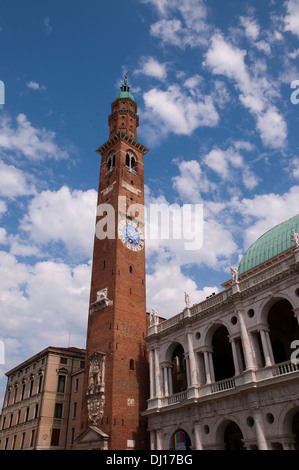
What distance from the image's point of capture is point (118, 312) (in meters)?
41.0

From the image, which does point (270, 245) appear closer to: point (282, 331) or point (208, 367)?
point (282, 331)

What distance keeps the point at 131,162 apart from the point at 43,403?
3422 centimetres

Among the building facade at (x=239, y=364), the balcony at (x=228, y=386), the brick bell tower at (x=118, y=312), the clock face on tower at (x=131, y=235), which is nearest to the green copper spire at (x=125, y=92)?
the brick bell tower at (x=118, y=312)

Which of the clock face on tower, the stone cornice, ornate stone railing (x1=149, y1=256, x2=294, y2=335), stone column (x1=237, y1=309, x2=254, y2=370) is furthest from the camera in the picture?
the stone cornice

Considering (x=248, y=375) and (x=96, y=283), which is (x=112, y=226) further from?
(x=248, y=375)

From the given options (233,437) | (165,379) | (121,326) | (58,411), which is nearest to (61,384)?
(58,411)

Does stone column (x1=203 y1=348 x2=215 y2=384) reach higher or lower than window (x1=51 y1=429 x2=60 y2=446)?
higher

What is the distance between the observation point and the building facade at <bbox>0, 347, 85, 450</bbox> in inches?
1832

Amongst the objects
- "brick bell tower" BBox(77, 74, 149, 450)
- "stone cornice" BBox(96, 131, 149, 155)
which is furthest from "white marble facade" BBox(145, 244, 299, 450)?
"stone cornice" BBox(96, 131, 149, 155)

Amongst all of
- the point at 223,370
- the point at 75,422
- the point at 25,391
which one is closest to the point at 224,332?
the point at 223,370

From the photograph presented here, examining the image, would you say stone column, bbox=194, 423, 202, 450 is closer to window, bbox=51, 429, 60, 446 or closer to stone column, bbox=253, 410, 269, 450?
stone column, bbox=253, 410, 269, 450

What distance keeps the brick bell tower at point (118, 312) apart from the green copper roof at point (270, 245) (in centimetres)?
1265

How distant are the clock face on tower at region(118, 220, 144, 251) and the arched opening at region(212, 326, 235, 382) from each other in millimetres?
15291

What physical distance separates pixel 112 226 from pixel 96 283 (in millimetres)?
7227
